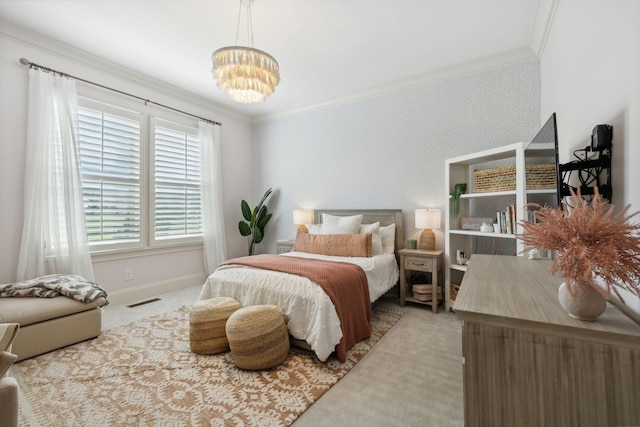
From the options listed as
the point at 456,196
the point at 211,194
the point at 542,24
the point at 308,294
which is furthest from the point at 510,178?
the point at 211,194

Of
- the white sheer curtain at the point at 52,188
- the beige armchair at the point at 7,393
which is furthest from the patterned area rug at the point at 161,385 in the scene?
the white sheer curtain at the point at 52,188

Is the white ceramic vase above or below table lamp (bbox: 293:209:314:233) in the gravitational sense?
below

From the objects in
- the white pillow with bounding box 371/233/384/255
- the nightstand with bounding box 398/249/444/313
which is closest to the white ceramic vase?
the nightstand with bounding box 398/249/444/313

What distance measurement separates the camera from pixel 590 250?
766mm

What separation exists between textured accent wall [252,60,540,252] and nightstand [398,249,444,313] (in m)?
0.44

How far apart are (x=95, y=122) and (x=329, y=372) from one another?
3.71 metres

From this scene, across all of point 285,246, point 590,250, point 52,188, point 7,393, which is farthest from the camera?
point 285,246

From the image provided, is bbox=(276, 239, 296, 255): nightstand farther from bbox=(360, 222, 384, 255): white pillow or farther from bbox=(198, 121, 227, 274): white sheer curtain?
bbox=(360, 222, 384, 255): white pillow

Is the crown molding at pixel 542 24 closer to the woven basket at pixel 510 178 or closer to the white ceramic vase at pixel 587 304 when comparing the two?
the woven basket at pixel 510 178

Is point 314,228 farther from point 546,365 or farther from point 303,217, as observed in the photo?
point 546,365

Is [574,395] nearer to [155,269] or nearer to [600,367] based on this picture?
[600,367]

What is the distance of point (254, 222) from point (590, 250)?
4536 millimetres

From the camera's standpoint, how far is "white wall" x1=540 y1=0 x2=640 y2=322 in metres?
1.04

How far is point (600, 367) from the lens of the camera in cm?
77
